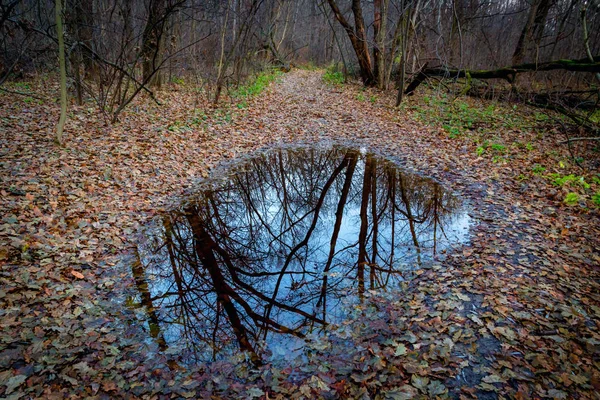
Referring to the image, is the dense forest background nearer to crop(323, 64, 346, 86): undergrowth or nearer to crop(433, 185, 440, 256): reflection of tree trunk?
crop(323, 64, 346, 86): undergrowth

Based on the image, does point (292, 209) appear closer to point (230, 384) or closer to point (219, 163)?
point (219, 163)

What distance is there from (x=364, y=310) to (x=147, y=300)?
2759mm

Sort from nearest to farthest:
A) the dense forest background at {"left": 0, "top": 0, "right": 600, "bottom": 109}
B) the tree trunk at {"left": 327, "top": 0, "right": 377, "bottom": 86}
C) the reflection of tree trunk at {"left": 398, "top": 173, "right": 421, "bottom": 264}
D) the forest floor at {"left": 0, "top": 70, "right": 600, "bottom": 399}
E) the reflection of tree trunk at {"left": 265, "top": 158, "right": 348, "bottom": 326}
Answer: the forest floor at {"left": 0, "top": 70, "right": 600, "bottom": 399}
the reflection of tree trunk at {"left": 265, "top": 158, "right": 348, "bottom": 326}
the reflection of tree trunk at {"left": 398, "top": 173, "right": 421, "bottom": 264}
the dense forest background at {"left": 0, "top": 0, "right": 600, "bottom": 109}
the tree trunk at {"left": 327, "top": 0, "right": 377, "bottom": 86}

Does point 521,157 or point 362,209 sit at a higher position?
point 521,157

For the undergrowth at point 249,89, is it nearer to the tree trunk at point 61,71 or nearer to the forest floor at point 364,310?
the forest floor at point 364,310

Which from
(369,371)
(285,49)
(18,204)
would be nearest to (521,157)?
(369,371)

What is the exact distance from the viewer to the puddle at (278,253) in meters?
4.00

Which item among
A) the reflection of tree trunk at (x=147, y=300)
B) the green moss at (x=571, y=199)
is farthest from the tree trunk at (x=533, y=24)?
the reflection of tree trunk at (x=147, y=300)

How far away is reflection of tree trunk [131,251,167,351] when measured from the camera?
3.77m

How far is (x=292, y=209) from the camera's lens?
724 centimetres

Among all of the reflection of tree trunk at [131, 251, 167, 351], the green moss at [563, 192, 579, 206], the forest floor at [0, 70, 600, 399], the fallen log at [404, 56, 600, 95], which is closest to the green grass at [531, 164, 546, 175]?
the forest floor at [0, 70, 600, 399]

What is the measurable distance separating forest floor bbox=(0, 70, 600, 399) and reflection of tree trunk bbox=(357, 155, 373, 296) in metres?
0.55

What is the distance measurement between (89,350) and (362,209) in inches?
205

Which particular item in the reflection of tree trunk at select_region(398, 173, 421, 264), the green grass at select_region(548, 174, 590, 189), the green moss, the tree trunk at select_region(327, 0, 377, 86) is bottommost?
the reflection of tree trunk at select_region(398, 173, 421, 264)
